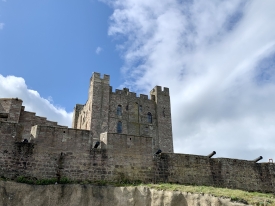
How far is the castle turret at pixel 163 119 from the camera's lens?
138 feet

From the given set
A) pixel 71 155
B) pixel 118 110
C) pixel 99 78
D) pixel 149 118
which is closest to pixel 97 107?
pixel 118 110

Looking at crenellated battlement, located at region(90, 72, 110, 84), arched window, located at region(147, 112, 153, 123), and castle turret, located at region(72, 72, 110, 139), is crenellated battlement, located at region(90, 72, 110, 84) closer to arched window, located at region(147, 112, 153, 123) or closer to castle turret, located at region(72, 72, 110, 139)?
castle turret, located at region(72, 72, 110, 139)

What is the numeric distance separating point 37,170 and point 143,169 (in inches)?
227

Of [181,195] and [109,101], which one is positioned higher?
[109,101]

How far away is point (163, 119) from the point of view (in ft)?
145

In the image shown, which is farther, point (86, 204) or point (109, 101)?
point (109, 101)

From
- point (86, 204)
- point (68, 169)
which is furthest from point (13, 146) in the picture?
point (86, 204)

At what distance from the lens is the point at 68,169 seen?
51.6 feet

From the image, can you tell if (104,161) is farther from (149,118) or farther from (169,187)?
(149,118)

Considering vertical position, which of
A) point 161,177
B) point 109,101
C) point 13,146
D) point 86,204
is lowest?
point 86,204

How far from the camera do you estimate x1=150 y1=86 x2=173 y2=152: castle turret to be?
42188 mm

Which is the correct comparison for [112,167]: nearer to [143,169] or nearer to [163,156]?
[143,169]

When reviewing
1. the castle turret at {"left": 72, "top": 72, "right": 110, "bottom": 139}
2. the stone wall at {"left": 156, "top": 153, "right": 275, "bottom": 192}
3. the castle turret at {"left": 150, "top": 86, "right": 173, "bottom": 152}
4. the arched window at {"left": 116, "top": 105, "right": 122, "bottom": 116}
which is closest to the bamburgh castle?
the stone wall at {"left": 156, "top": 153, "right": 275, "bottom": 192}

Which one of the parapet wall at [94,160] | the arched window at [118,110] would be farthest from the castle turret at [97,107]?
the parapet wall at [94,160]
